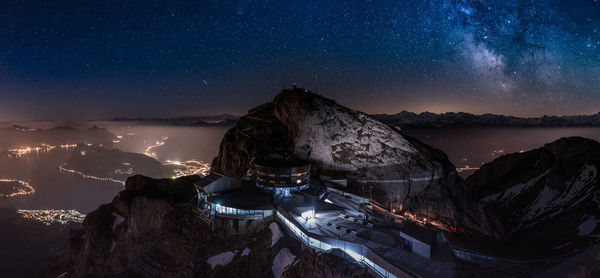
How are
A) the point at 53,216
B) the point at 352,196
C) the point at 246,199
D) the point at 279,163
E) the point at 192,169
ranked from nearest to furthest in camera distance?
the point at 246,199 → the point at 352,196 → the point at 279,163 → the point at 53,216 → the point at 192,169

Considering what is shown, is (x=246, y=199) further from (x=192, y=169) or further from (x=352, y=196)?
(x=192, y=169)

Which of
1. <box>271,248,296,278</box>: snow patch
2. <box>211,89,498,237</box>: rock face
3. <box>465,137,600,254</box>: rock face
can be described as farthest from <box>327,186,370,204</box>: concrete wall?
<box>465,137,600,254</box>: rock face

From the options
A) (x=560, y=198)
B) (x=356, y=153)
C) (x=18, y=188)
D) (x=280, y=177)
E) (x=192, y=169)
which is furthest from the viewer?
(x=192, y=169)

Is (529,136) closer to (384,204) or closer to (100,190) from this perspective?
(384,204)

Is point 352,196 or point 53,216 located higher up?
point 352,196

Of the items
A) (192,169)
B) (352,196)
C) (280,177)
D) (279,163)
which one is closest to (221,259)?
(280,177)

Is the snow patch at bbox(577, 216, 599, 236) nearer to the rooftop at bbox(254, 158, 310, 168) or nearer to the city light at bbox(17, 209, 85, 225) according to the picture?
the rooftop at bbox(254, 158, 310, 168)

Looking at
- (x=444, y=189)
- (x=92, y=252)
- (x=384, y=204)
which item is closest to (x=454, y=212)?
(x=444, y=189)
